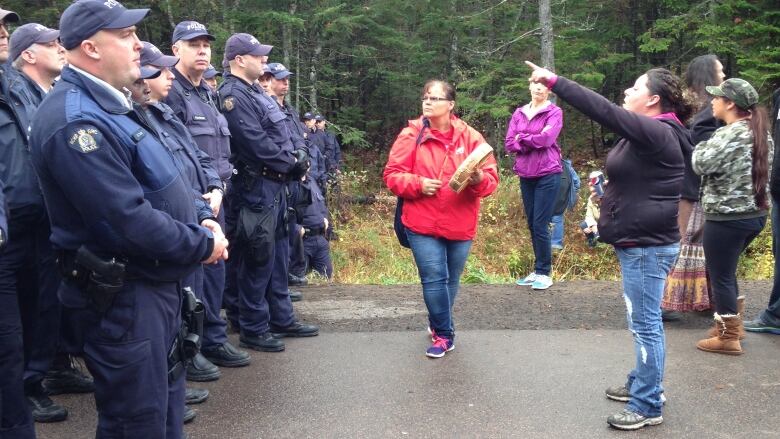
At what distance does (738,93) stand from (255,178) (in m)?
3.73

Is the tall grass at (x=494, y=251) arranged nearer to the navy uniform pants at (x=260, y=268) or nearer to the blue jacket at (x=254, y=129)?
the navy uniform pants at (x=260, y=268)

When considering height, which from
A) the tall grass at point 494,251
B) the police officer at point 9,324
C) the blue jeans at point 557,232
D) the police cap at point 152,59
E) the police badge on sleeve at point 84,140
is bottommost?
the tall grass at point 494,251

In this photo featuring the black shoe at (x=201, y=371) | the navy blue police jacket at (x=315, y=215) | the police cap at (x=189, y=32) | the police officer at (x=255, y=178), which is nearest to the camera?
the black shoe at (x=201, y=371)

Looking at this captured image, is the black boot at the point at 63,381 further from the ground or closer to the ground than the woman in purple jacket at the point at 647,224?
closer to the ground

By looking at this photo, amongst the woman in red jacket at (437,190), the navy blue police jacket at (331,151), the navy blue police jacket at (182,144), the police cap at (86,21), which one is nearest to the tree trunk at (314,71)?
the navy blue police jacket at (331,151)

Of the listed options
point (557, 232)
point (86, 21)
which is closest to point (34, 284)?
point (86, 21)

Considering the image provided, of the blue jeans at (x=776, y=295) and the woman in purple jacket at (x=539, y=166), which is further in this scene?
the woman in purple jacket at (x=539, y=166)

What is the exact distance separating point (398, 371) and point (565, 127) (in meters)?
18.0

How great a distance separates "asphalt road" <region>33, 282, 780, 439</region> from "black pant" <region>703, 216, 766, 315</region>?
1.51 feet

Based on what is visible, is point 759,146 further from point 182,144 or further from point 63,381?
point 63,381

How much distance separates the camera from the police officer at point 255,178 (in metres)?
5.42

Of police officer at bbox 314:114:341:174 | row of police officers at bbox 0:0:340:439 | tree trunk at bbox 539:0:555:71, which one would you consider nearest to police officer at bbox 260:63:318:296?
row of police officers at bbox 0:0:340:439

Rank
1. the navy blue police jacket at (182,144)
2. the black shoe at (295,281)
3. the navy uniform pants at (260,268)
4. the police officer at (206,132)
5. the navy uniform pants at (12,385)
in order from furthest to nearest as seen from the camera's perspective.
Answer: the black shoe at (295,281), the navy uniform pants at (260,268), the police officer at (206,132), the navy blue police jacket at (182,144), the navy uniform pants at (12,385)

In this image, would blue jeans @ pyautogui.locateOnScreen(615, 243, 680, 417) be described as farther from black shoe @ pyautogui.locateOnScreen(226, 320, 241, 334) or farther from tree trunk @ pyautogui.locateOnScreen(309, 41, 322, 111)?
tree trunk @ pyautogui.locateOnScreen(309, 41, 322, 111)
